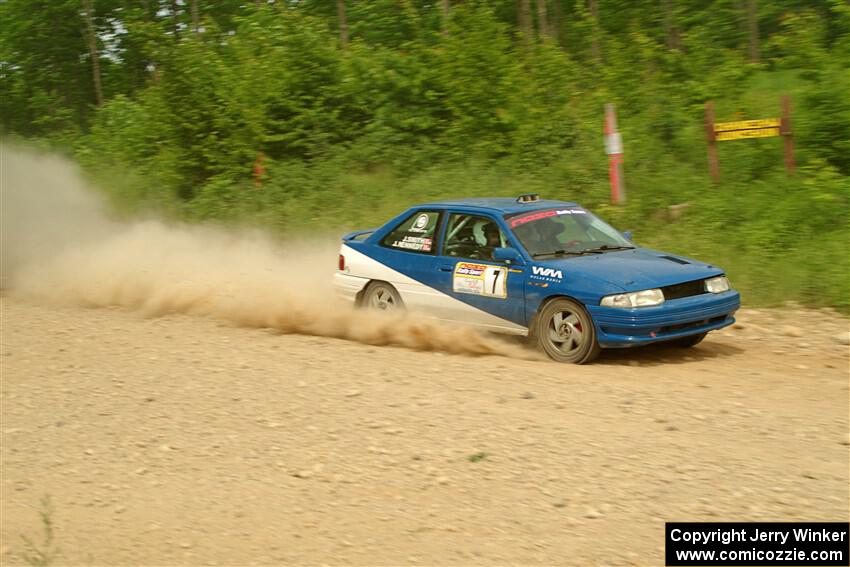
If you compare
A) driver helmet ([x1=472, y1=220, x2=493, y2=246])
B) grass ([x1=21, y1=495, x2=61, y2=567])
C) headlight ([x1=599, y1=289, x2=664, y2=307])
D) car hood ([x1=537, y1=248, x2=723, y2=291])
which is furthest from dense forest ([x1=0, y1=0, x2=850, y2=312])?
grass ([x1=21, y1=495, x2=61, y2=567])

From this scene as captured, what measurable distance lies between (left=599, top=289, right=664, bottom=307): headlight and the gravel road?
1.97ft

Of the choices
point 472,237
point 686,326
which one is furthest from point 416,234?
point 686,326

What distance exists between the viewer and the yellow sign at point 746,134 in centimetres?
1370

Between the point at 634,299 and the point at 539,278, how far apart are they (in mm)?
960

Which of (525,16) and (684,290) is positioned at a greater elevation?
(525,16)

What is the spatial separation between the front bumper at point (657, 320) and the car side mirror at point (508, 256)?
3.18 feet

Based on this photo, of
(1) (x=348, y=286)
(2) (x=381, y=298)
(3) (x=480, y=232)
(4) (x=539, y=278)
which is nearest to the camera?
(4) (x=539, y=278)

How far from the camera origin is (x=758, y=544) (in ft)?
13.9

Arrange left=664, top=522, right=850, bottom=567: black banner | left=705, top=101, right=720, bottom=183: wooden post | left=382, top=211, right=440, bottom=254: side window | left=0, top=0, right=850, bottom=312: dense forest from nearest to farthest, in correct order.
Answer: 1. left=664, top=522, right=850, bottom=567: black banner
2. left=382, top=211, right=440, bottom=254: side window
3. left=0, top=0, right=850, bottom=312: dense forest
4. left=705, top=101, right=720, bottom=183: wooden post

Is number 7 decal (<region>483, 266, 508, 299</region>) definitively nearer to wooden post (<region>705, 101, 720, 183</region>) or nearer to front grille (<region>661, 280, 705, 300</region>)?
front grille (<region>661, 280, 705, 300</region>)

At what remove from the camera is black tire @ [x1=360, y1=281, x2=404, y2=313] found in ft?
32.5

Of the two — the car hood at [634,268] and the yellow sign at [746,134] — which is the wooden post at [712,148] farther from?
the car hood at [634,268]

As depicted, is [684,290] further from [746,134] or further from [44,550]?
[746,134]

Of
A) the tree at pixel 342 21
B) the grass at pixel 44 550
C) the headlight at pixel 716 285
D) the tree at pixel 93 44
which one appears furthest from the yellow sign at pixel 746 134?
the tree at pixel 93 44
